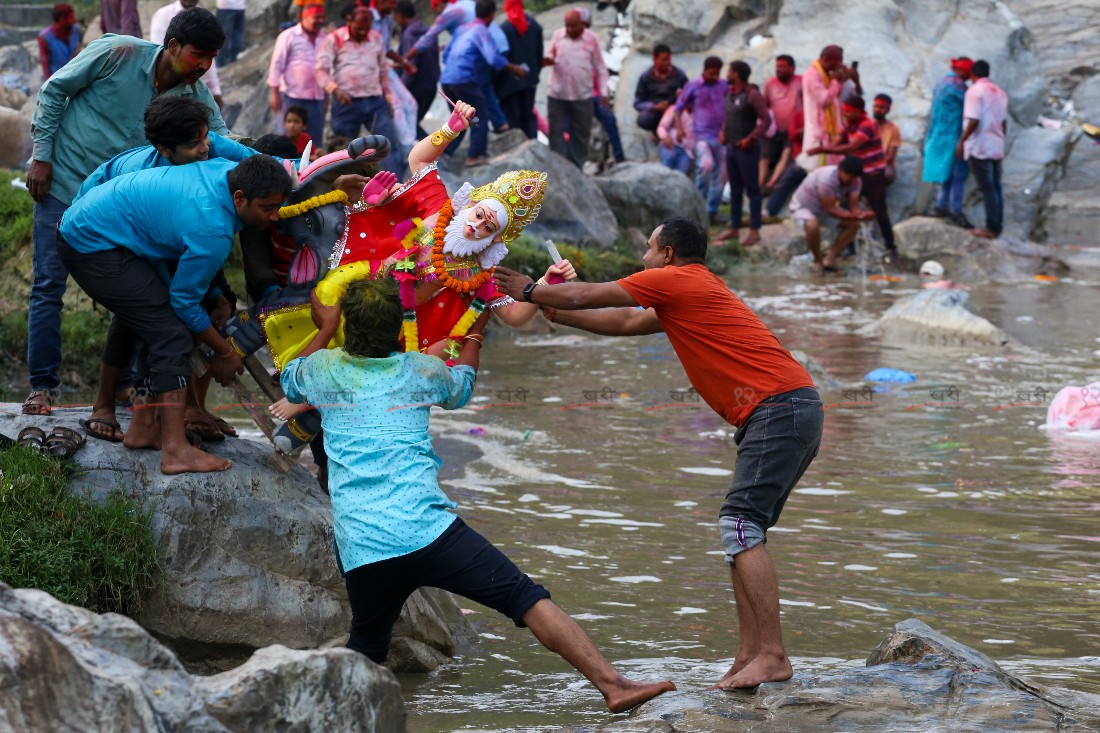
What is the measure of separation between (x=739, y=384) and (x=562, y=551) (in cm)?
219

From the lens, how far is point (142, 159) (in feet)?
18.4

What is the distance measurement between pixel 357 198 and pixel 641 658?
2180 millimetres

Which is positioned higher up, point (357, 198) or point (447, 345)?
point (357, 198)

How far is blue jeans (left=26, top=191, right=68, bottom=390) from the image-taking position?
6.08 meters

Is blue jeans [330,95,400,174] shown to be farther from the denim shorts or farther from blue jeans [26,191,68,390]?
the denim shorts

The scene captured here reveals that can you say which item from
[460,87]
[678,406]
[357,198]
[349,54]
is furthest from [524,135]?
→ [357,198]

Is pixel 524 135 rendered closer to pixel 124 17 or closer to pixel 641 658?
pixel 124 17

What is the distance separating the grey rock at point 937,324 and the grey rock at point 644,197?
4.34m

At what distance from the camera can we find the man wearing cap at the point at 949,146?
19.0 meters

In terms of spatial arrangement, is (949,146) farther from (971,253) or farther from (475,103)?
(475,103)

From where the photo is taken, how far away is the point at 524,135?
54.5 feet

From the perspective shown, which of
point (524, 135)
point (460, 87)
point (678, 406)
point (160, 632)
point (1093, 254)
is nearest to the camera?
point (160, 632)

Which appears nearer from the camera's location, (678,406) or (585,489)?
(585,489)

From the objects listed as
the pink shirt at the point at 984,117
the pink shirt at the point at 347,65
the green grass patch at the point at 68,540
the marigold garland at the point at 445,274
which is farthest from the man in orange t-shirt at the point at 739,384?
the pink shirt at the point at 984,117
